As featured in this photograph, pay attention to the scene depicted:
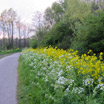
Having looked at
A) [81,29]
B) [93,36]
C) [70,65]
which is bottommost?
[70,65]

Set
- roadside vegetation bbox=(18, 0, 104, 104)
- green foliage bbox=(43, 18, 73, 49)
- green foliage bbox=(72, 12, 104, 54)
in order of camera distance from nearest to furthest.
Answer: roadside vegetation bbox=(18, 0, 104, 104)
green foliage bbox=(72, 12, 104, 54)
green foliage bbox=(43, 18, 73, 49)

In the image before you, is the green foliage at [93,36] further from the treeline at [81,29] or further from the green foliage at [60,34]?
the green foliage at [60,34]

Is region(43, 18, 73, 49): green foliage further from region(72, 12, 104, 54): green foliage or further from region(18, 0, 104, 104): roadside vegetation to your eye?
region(72, 12, 104, 54): green foliage

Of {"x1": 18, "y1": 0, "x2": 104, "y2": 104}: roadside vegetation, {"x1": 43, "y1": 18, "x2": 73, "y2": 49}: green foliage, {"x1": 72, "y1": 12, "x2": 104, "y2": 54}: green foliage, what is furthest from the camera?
{"x1": 43, "y1": 18, "x2": 73, "y2": 49}: green foliage

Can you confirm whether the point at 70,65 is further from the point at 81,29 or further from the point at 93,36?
the point at 81,29

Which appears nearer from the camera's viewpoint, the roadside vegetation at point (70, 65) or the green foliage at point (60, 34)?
the roadside vegetation at point (70, 65)

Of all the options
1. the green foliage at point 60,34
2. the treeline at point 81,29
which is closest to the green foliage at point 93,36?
the treeline at point 81,29

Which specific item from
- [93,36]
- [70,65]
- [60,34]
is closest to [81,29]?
[93,36]

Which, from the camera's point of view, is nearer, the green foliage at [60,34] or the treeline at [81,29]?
the treeline at [81,29]

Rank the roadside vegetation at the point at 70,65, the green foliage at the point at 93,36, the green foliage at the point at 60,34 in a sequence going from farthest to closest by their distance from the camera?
the green foliage at the point at 60,34
the green foliage at the point at 93,36
the roadside vegetation at the point at 70,65

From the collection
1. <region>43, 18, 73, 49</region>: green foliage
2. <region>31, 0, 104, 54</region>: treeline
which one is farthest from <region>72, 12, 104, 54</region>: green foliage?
<region>43, 18, 73, 49</region>: green foliage

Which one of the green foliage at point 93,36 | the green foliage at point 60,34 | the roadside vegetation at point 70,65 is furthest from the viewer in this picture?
the green foliage at point 60,34

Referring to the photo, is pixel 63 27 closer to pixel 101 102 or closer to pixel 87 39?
pixel 87 39

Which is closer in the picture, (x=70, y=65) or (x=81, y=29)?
(x=70, y=65)
